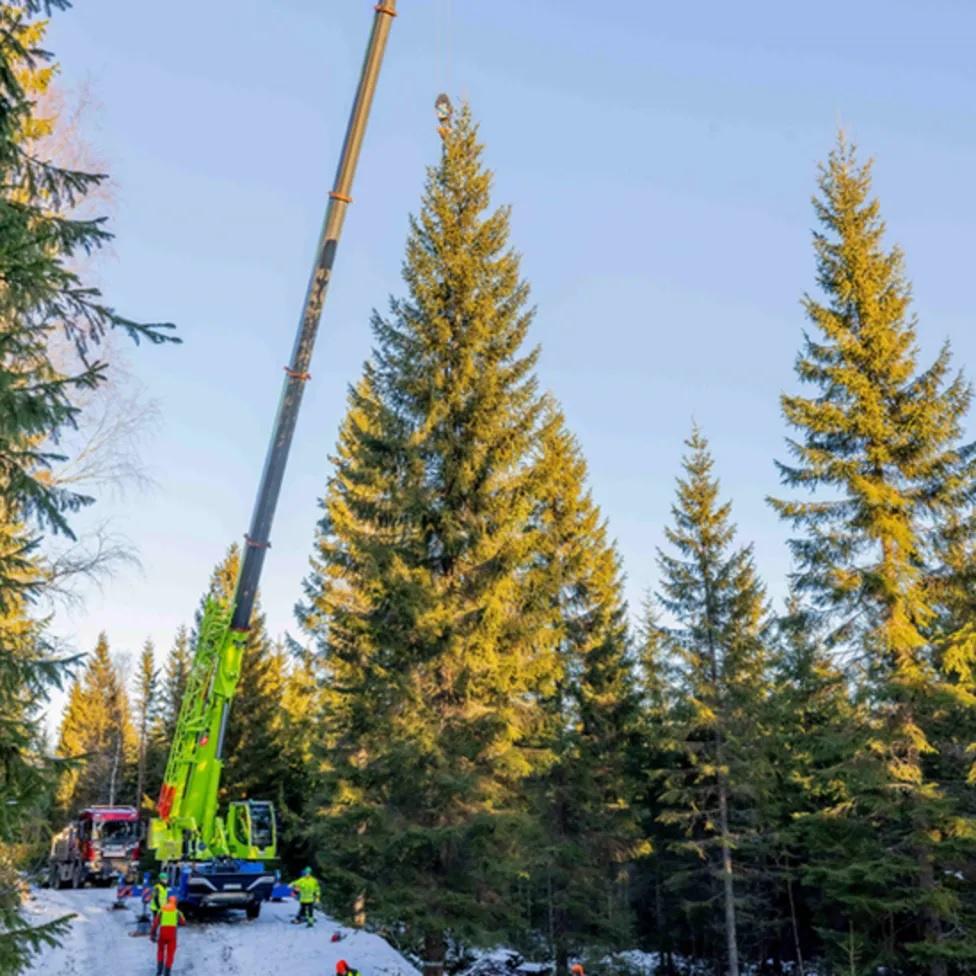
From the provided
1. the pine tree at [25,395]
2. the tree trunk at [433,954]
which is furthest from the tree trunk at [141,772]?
the pine tree at [25,395]

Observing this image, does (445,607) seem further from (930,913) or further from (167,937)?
(930,913)

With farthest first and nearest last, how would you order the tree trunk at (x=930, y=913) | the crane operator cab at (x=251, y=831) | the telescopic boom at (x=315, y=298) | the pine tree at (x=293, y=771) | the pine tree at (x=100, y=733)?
the pine tree at (x=100, y=733) < the pine tree at (x=293, y=771) < the crane operator cab at (x=251, y=831) < the telescopic boom at (x=315, y=298) < the tree trunk at (x=930, y=913)

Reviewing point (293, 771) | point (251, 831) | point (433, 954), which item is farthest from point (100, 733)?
point (433, 954)

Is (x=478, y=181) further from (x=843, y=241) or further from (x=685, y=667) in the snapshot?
(x=685, y=667)

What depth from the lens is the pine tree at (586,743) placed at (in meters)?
23.5

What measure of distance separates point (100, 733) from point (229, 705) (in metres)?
47.6

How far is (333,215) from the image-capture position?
18172 mm

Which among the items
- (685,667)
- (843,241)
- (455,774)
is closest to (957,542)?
(843,241)

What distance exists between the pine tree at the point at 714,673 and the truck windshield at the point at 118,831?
20.5 m

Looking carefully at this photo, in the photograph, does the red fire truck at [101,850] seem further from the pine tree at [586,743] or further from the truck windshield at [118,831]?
the pine tree at [586,743]

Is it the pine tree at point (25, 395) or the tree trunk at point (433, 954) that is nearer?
the pine tree at point (25, 395)

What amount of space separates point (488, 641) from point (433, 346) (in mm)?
6218

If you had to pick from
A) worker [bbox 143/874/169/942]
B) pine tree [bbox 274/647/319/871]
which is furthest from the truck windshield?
worker [bbox 143/874/169/942]

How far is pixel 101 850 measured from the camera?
1234 inches
